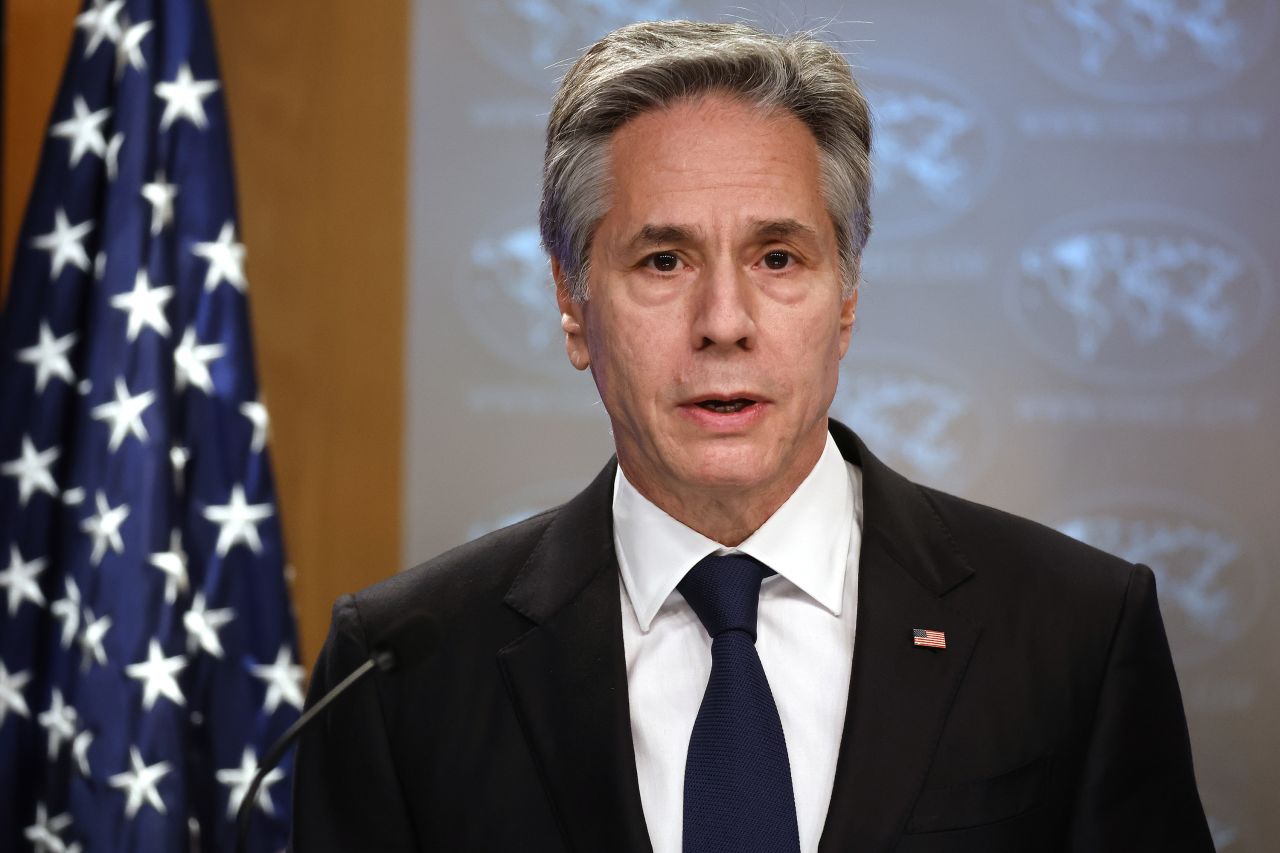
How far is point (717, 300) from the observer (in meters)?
1.54

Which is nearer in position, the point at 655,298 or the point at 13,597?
the point at 655,298

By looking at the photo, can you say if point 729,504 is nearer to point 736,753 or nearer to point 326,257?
point 736,753

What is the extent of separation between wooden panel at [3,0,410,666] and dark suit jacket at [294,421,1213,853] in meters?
1.88

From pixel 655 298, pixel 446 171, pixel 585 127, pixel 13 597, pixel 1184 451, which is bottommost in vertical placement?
pixel 13 597

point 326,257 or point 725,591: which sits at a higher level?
point 326,257

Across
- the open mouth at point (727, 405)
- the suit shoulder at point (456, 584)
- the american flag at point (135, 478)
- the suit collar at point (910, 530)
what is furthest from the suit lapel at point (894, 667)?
the american flag at point (135, 478)

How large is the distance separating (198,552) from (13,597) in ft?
1.30

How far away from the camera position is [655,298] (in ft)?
5.21

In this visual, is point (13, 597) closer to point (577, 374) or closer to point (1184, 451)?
point (577, 374)

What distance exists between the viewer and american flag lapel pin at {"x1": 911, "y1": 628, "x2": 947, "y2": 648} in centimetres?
153

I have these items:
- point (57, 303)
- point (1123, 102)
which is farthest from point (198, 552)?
point (1123, 102)

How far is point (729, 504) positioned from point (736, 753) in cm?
30

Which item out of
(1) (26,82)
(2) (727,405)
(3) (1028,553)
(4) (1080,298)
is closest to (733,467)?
(2) (727,405)

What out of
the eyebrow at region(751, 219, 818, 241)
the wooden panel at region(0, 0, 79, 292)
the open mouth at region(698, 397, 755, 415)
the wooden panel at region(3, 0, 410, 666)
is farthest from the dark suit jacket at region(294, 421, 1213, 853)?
the wooden panel at region(0, 0, 79, 292)
